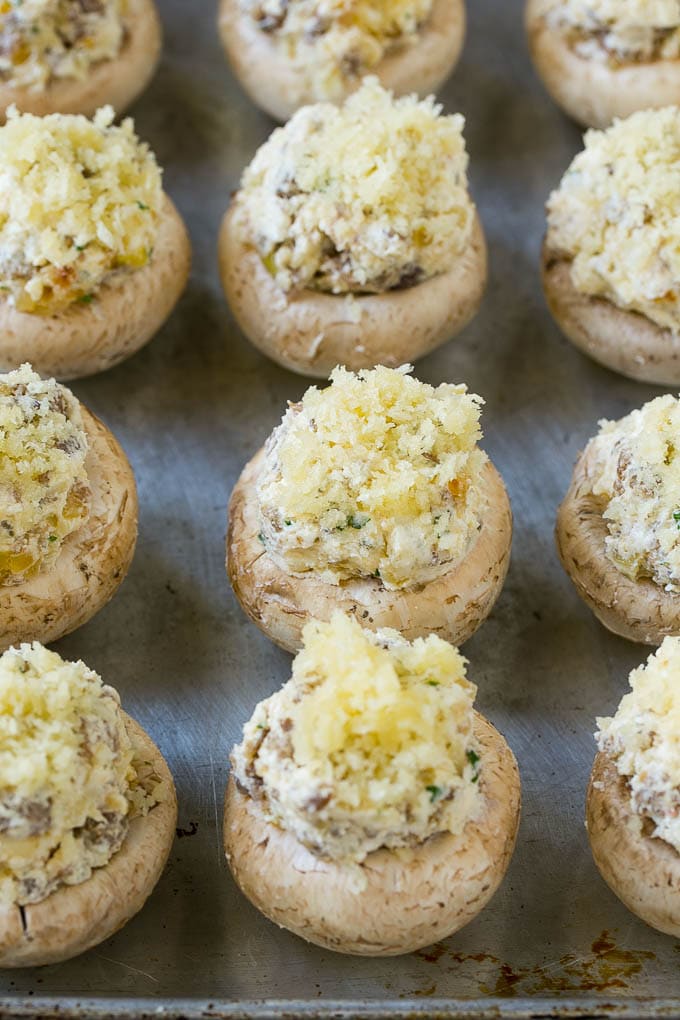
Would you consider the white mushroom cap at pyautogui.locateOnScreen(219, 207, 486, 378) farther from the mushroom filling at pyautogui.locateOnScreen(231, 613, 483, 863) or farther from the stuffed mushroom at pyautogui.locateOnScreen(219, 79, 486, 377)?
the mushroom filling at pyautogui.locateOnScreen(231, 613, 483, 863)

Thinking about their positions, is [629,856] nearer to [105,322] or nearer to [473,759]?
[473,759]

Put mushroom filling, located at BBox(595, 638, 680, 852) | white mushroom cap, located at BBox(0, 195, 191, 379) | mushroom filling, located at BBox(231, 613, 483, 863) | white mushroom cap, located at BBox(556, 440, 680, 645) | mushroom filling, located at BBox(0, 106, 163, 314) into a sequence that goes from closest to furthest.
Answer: mushroom filling, located at BBox(231, 613, 483, 863) < mushroom filling, located at BBox(595, 638, 680, 852) < white mushroom cap, located at BBox(556, 440, 680, 645) < mushroom filling, located at BBox(0, 106, 163, 314) < white mushroom cap, located at BBox(0, 195, 191, 379)

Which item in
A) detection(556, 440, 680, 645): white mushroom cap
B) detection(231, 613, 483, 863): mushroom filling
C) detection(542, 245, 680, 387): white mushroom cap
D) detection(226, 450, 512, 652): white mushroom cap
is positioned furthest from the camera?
detection(542, 245, 680, 387): white mushroom cap

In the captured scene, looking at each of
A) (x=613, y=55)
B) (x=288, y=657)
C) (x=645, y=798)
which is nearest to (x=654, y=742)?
(x=645, y=798)

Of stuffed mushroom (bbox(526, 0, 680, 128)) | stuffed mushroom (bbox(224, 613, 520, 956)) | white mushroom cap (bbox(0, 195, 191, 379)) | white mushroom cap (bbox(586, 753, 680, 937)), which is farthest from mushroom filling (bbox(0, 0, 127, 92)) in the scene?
white mushroom cap (bbox(586, 753, 680, 937))

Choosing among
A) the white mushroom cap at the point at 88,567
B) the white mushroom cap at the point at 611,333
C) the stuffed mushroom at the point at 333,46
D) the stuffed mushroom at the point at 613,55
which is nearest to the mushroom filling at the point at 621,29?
the stuffed mushroom at the point at 613,55

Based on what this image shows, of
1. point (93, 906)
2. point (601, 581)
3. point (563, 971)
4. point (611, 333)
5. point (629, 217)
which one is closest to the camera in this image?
point (93, 906)
